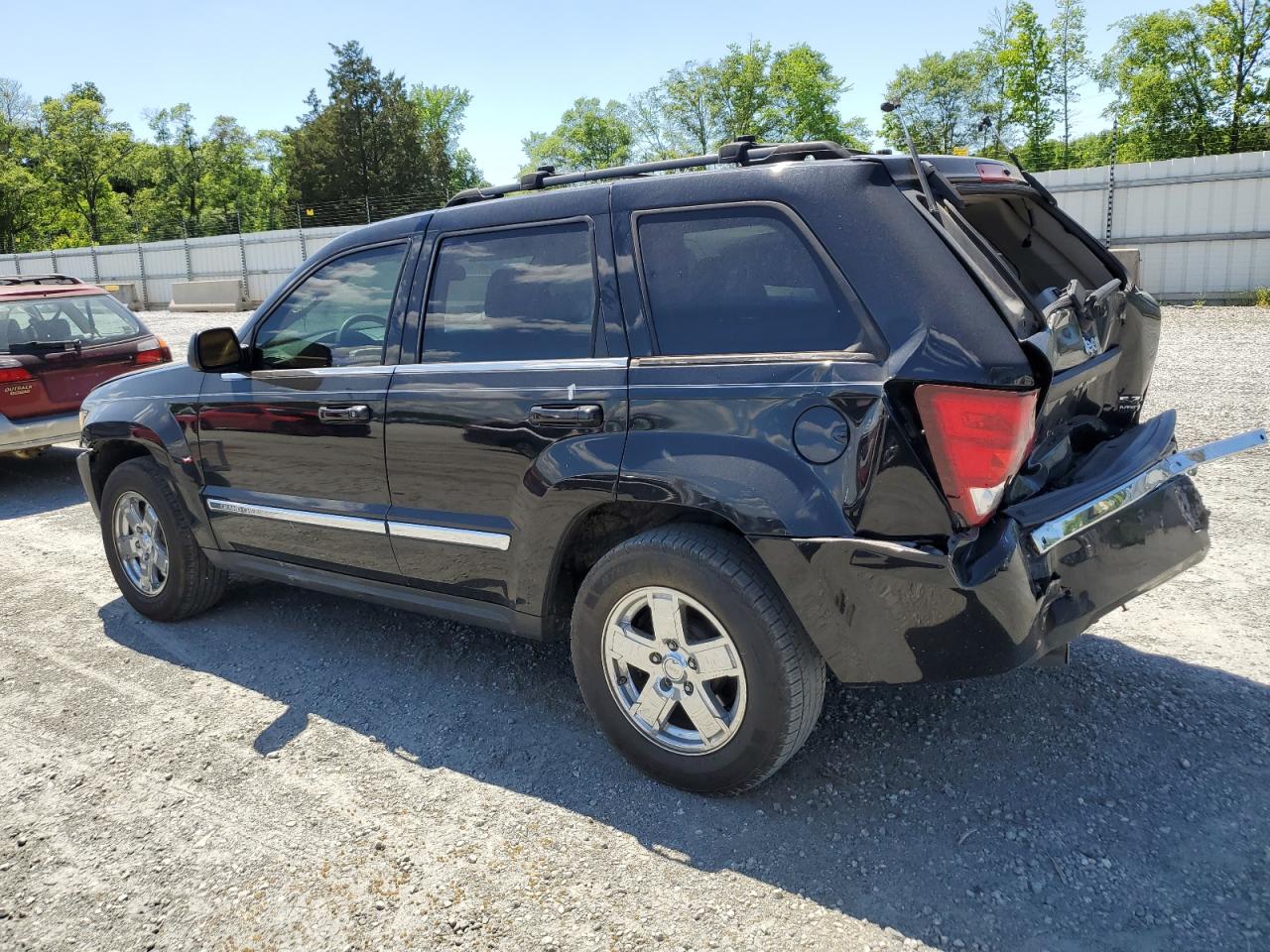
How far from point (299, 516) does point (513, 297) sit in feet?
4.64

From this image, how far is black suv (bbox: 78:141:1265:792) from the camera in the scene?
252cm

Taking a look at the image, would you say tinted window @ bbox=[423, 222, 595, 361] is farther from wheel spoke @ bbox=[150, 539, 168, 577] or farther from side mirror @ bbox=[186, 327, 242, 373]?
wheel spoke @ bbox=[150, 539, 168, 577]

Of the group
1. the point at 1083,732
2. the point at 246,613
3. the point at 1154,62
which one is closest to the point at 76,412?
the point at 246,613

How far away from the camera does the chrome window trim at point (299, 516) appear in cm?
375

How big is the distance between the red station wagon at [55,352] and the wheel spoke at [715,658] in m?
6.99

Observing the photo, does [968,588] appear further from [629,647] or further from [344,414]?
[344,414]

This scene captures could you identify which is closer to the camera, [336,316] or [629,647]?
[629,647]

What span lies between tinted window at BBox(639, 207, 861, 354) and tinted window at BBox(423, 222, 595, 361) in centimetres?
28

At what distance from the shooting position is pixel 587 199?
3.20m

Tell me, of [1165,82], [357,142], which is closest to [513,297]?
[1165,82]

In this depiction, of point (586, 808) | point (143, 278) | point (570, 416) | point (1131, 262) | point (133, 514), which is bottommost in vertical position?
point (586, 808)

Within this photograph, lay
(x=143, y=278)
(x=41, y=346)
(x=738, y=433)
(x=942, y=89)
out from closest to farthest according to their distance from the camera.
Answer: (x=738, y=433)
(x=41, y=346)
(x=143, y=278)
(x=942, y=89)

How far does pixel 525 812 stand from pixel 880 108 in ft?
8.76

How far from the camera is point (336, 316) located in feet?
12.9
